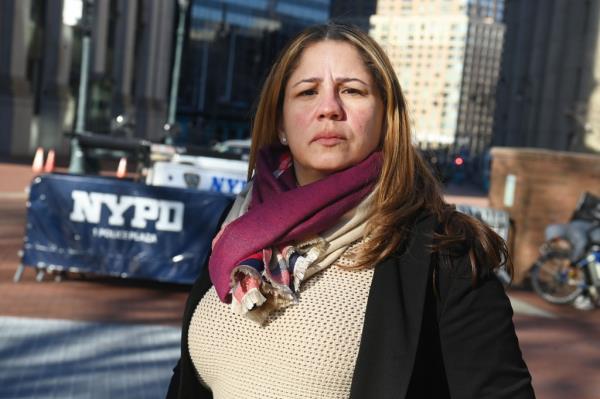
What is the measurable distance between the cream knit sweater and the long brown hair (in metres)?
0.10

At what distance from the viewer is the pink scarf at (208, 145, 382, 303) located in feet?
7.06

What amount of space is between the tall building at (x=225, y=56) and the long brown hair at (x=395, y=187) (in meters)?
105

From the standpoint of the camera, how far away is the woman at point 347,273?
199 cm

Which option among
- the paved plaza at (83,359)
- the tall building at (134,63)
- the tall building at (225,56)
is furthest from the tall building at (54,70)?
the tall building at (225,56)

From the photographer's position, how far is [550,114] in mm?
48594

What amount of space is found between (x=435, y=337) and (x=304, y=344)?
0.29m

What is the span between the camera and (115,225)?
1006 cm

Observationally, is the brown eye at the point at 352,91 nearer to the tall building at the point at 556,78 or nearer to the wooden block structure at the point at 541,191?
the wooden block structure at the point at 541,191

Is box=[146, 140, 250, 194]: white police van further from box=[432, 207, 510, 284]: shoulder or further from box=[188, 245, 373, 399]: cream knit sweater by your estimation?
box=[432, 207, 510, 284]: shoulder

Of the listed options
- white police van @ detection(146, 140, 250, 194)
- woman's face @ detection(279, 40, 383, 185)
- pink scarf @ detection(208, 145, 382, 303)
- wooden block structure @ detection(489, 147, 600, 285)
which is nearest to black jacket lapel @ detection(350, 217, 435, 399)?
pink scarf @ detection(208, 145, 382, 303)

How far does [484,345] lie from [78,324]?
679 centimetres

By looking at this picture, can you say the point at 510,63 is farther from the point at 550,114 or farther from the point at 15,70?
the point at 15,70

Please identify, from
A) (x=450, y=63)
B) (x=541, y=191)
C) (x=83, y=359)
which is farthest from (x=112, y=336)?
(x=450, y=63)

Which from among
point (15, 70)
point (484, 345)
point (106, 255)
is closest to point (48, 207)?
point (106, 255)
